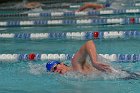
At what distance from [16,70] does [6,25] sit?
164 inches

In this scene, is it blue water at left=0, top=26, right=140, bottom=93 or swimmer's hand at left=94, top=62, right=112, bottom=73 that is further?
blue water at left=0, top=26, right=140, bottom=93

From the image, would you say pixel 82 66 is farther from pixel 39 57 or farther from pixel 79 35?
pixel 79 35

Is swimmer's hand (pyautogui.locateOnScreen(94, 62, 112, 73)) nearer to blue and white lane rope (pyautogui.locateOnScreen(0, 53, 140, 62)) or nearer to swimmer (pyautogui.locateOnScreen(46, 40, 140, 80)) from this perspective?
swimmer (pyautogui.locateOnScreen(46, 40, 140, 80))

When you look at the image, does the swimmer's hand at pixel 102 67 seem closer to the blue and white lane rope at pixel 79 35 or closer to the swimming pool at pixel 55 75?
the swimming pool at pixel 55 75

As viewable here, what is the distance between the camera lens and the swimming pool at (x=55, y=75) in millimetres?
4449

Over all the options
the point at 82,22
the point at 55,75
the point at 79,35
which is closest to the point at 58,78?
the point at 55,75

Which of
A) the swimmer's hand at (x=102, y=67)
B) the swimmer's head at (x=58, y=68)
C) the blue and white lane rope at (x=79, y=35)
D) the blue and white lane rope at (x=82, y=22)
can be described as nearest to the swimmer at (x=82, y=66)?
the swimmer's head at (x=58, y=68)

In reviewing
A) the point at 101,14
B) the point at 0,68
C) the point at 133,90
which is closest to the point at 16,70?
the point at 0,68

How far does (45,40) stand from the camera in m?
7.41

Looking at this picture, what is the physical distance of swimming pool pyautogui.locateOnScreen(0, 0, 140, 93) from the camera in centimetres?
445

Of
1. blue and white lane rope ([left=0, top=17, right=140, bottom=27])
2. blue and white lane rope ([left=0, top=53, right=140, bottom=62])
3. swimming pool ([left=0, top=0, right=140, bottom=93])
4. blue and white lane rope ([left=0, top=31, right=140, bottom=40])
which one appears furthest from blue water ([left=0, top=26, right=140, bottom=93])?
blue and white lane rope ([left=0, top=17, right=140, bottom=27])

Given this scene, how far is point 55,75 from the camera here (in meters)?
4.94

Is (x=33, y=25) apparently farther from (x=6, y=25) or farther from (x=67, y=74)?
(x=67, y=74)

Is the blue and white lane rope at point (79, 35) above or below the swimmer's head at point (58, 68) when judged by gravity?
below
